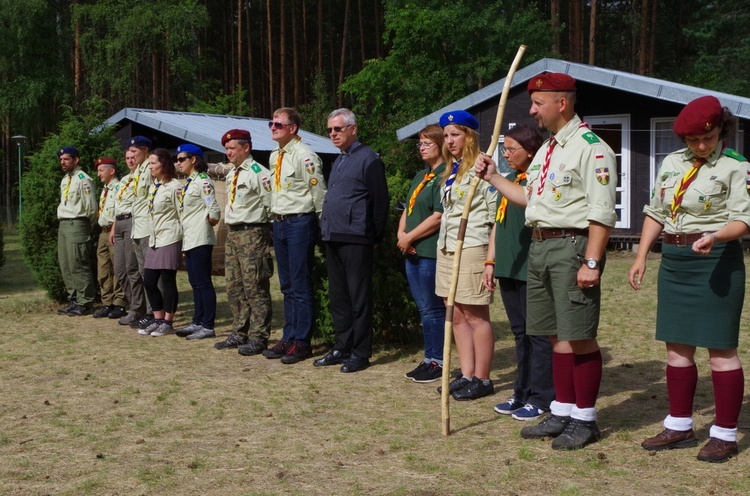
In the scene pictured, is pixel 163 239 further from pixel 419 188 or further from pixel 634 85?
pixel 634 85

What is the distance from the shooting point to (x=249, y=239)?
8047 mm

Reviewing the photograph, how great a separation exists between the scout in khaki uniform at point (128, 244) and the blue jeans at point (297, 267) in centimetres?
252

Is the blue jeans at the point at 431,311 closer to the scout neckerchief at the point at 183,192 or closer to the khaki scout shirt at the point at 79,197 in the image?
the scout neckerchief at the point at 183,192

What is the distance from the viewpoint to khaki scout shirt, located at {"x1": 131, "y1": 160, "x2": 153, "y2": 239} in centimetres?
940

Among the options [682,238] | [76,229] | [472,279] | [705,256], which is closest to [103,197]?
[76,229]

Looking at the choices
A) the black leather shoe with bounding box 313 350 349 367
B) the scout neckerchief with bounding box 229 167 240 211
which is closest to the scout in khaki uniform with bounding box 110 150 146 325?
the scout neckerchief with bounding box 229 167 240 211

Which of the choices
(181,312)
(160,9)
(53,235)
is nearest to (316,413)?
(181,312)

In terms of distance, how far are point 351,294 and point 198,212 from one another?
2.20 metres

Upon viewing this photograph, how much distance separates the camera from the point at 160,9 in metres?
35.6

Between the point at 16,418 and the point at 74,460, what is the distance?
1.22 metres

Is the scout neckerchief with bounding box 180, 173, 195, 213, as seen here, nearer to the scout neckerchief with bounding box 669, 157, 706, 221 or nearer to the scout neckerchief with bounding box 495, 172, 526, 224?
the scout neckerchief with bounding box 495, 172, 526, 224

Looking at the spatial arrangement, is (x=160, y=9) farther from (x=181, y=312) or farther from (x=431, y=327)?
(x=431, y=327)

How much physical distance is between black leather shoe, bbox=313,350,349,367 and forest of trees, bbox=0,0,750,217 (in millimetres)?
19539

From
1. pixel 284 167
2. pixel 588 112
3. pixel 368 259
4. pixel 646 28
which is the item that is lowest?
pixel 368 259
